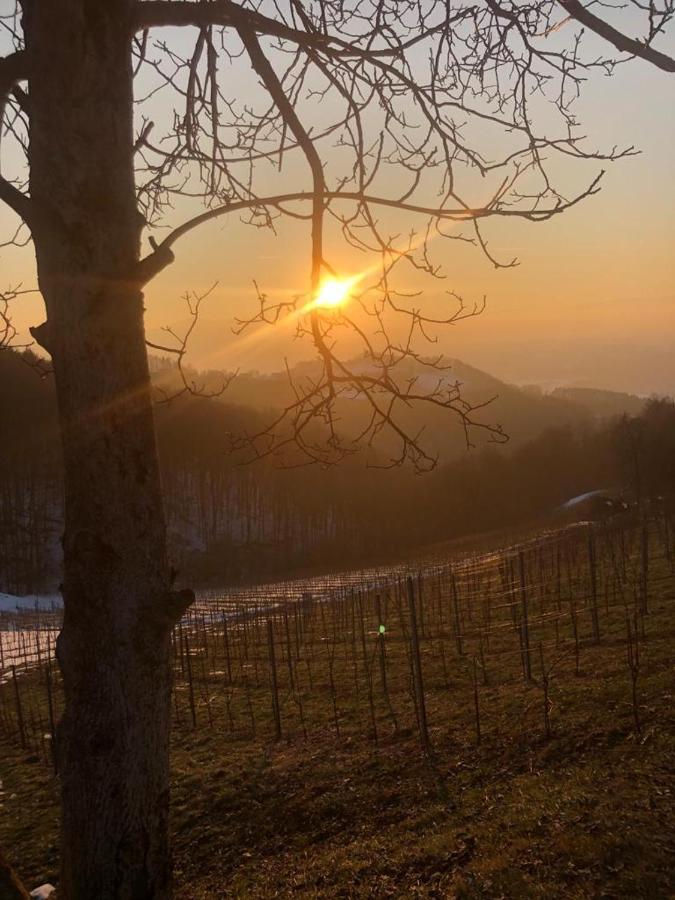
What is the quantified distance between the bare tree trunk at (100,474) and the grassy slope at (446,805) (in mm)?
2793

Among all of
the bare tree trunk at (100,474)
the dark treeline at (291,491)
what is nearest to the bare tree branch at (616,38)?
the bare tree trunk at (100,474)

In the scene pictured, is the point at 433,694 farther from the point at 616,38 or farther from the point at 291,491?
the point at 291,491

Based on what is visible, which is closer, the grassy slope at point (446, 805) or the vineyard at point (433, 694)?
the grassy slope at point (446, 805)

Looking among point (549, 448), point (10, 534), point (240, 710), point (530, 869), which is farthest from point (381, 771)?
point (549, 448)

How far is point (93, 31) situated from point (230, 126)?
141cm

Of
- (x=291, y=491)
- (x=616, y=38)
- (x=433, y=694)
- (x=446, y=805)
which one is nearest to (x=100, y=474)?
(x=616, y=38)

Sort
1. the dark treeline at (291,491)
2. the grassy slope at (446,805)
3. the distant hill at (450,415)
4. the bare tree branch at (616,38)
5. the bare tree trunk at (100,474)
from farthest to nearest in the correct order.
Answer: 1. the distant hill at (450,415)
2. the dark treeline at (291,491)
3. the grassy slope at (446,805)
4. the bare tree branch at (616,38)
5. the bare tree trunk at (100,474)

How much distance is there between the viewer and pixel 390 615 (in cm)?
2402

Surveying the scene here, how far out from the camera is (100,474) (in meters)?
2.21

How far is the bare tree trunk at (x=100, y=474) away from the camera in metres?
2.15

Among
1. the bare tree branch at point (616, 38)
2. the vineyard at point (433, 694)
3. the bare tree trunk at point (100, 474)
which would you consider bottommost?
the vineyard at point (433, 694)

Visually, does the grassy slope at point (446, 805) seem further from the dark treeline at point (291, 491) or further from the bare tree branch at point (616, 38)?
the dark treeline at point (291, 491)

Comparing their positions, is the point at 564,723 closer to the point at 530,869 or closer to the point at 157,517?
the point at 530,869

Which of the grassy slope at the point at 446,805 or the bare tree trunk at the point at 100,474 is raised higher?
the bare tree trunk at the point at 100,474
